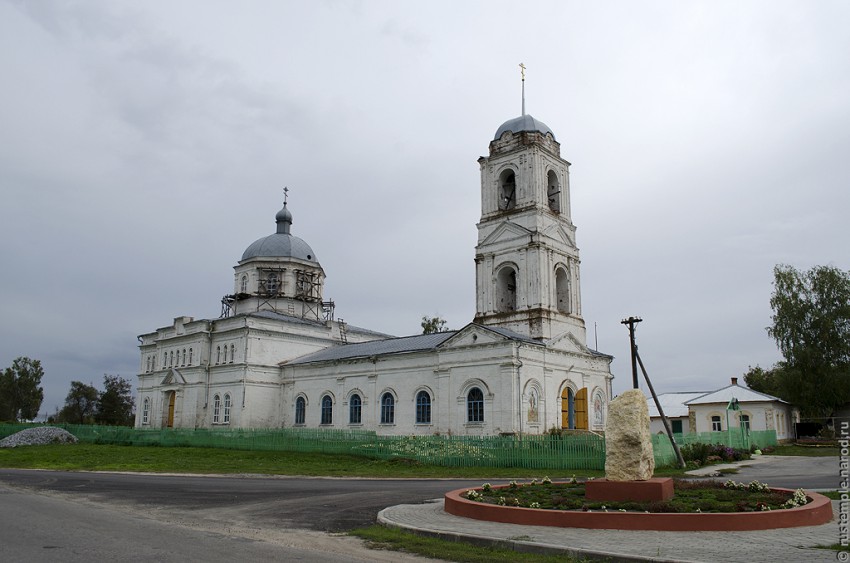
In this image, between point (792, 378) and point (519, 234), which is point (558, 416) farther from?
point (792, 378)

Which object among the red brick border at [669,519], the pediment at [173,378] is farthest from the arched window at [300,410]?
the red brick border at [669,519]

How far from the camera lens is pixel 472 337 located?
107 feet

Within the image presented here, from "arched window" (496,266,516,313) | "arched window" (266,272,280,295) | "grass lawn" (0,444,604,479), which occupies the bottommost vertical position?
"grass lawn" (0,444,604,479)

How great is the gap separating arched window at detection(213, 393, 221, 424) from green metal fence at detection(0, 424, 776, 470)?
5.33 metres

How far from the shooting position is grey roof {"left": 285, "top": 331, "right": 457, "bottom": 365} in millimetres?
36031

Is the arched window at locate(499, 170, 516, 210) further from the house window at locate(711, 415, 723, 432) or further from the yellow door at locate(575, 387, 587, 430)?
the house window at locate(711, 415, 723, 432)

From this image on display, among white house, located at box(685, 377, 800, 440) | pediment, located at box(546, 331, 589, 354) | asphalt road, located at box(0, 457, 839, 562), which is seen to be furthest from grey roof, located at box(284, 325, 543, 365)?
white house, located at box(685, 377, 800, 440)

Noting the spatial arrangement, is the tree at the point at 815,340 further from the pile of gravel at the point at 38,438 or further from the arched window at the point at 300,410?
the pile of gravel at the point at 38,438

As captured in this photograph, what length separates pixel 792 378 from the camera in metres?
46.0

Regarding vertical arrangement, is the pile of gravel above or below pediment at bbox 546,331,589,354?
below

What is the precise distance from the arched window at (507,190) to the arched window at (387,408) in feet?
41.4

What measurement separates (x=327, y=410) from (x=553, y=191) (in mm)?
18761

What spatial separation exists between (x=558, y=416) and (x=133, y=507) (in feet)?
75.9

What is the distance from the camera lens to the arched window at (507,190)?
3834 cm
